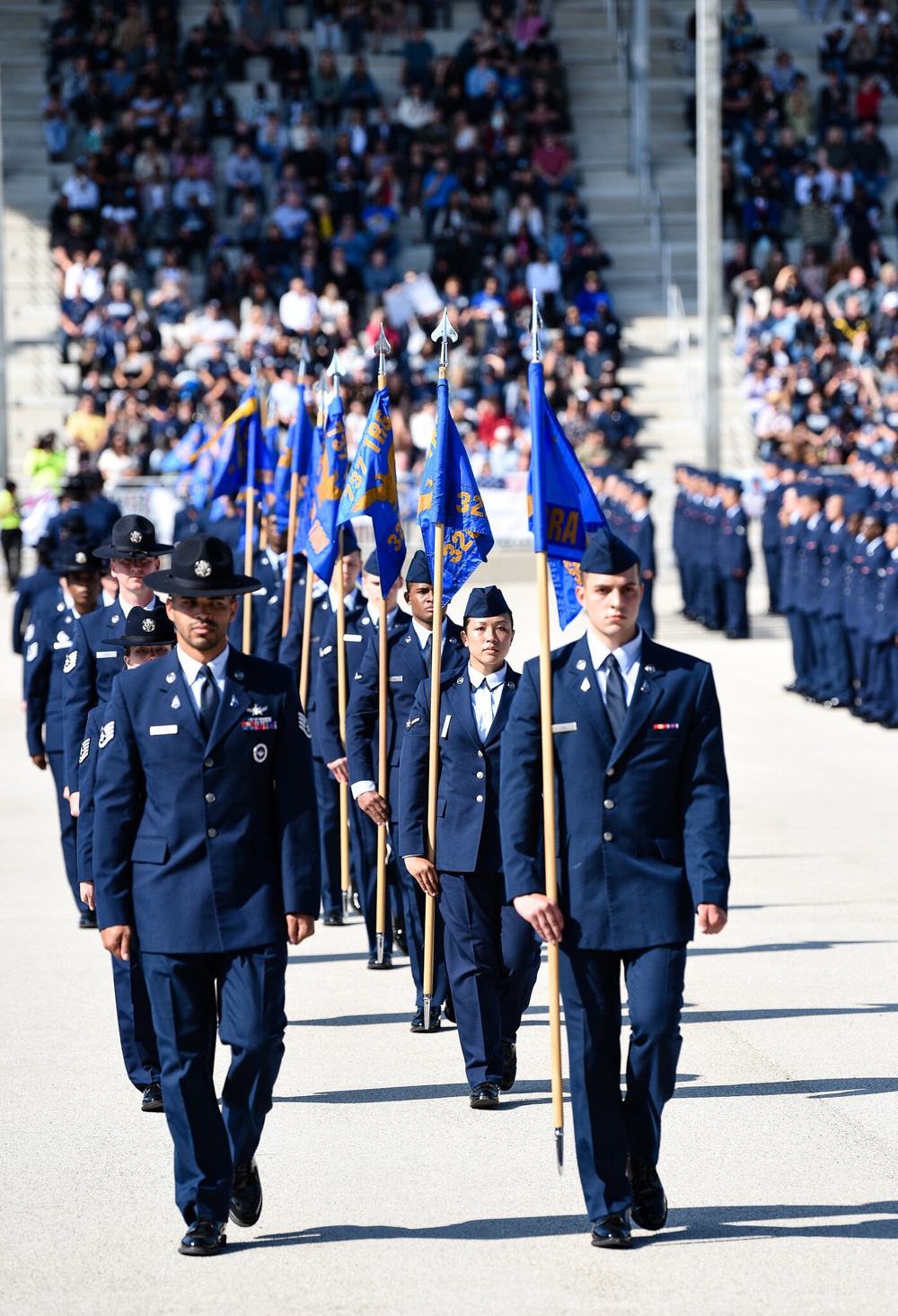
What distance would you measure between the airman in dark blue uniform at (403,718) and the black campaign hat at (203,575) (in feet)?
9.20

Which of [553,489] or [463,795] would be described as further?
[463,795]

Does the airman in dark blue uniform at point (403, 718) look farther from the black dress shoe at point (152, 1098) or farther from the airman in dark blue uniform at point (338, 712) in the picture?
the black dress shoe at point (152, 1098)

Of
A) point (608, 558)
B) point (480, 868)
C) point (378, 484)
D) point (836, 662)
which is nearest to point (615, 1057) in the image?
point (608, 558)

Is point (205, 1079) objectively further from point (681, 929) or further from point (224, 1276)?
point (681, 929)

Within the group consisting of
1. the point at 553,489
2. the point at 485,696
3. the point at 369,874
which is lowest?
the point at 369,874

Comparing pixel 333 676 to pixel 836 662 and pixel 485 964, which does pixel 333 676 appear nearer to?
pixel 485 964

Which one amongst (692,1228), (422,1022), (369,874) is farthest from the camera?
(369,874)

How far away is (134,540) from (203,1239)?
3621 mm

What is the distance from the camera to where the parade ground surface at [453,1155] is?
6004 mm

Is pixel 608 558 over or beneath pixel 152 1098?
over

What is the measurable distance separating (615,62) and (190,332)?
12235 millimetres

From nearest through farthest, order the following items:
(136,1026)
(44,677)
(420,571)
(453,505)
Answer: (136,1026), (453,505), (420,571), (44,677)

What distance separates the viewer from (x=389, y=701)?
10328mm

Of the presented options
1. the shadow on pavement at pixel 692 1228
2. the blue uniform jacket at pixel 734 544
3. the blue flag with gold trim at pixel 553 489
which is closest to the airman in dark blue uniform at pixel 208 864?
the shadow on pavement at pixel 692 1228
